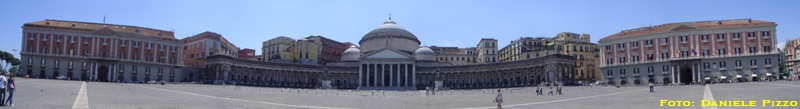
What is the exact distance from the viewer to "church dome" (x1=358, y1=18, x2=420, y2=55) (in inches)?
4899

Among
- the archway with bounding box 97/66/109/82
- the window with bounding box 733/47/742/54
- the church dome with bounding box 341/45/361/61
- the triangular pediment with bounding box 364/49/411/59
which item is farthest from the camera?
the church dome with bounding box 341/45/361/61

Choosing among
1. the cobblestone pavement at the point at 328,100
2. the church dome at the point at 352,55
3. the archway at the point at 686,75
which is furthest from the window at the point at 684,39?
the church dome at the point at 352,55

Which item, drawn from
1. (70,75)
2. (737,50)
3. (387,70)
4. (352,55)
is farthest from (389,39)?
(737,50)

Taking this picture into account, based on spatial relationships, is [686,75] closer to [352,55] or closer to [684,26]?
[684,26]

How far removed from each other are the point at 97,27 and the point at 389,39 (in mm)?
51831

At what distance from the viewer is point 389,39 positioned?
407ft

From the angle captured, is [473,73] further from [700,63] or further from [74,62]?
[74,62]

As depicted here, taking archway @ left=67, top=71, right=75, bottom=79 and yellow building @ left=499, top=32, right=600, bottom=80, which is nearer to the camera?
archway @ left=67, top=71, right=75, bottom=79

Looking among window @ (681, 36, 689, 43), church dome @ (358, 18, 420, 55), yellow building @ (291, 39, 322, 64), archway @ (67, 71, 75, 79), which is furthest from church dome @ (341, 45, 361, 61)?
window @ (681, 36, 689, 43)

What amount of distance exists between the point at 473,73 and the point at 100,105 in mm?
92024

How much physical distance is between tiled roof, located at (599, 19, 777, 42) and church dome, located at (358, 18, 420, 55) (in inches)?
1637

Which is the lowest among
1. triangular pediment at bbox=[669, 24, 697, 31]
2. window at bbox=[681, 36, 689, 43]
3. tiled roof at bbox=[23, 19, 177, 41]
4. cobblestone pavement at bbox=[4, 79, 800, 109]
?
cobblestone pavement at bbox=[4, 79, 800, 109]

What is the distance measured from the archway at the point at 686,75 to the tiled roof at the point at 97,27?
3086 inches

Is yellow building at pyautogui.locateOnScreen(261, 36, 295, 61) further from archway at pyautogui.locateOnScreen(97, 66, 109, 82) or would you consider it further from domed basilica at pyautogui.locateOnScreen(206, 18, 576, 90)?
archway at pyautogui.locateOnScreen(97, 66, 109, 82)
